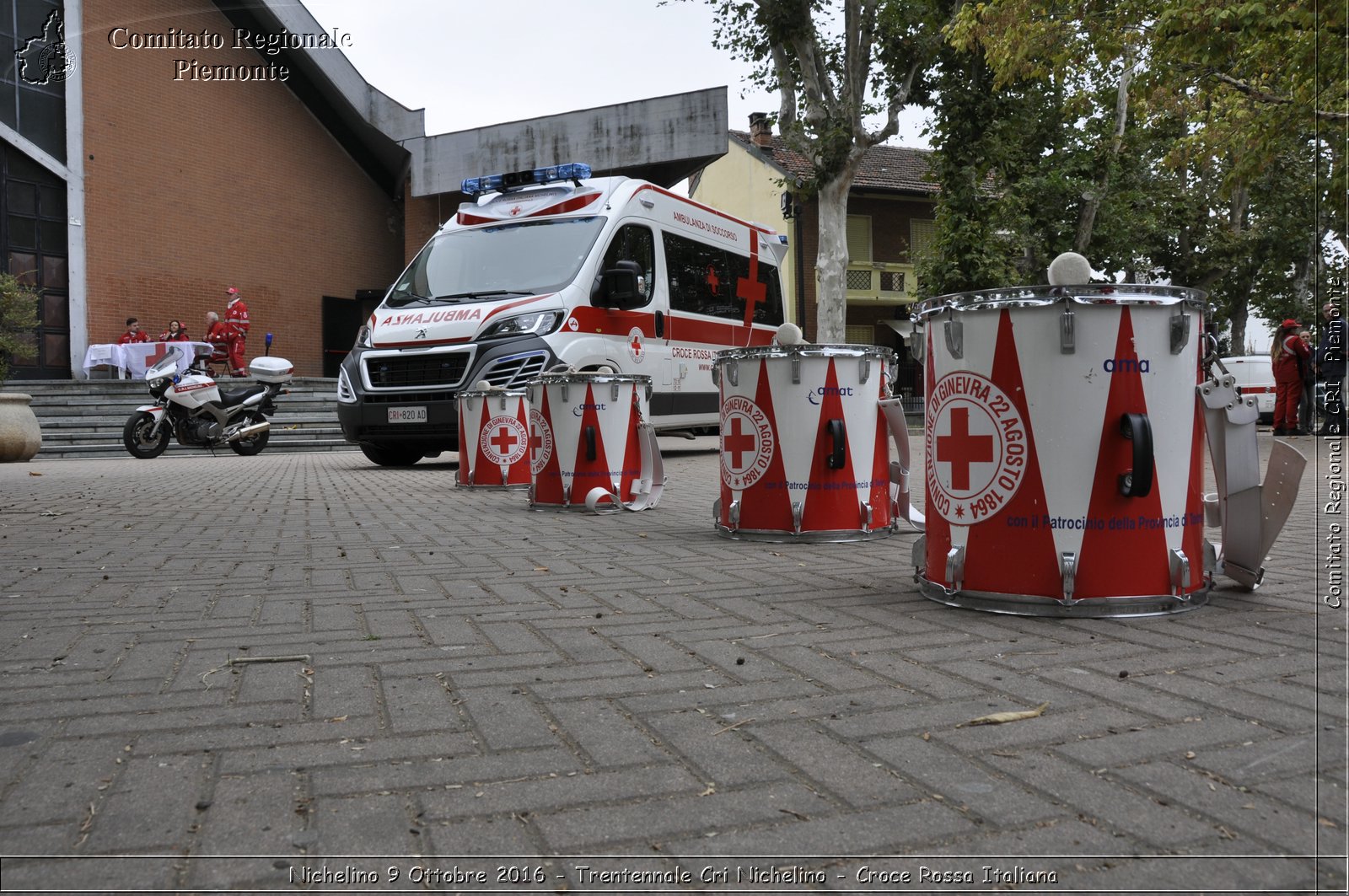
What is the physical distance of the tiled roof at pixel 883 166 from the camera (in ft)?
126

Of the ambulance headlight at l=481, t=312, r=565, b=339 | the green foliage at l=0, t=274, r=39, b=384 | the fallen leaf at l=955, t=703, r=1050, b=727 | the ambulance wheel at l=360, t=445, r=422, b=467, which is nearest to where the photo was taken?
the fallen leaf at l=955, t=703, r=1050, b=727

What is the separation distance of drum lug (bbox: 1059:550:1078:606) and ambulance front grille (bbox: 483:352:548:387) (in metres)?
8.00

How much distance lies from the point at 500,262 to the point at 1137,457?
9.81m

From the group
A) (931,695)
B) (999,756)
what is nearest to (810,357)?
(931,695)

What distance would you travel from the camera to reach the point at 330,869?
5.93ft

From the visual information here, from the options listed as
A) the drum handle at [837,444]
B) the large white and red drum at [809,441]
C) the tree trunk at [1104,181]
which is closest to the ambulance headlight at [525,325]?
the large white and red drum at [809,441]

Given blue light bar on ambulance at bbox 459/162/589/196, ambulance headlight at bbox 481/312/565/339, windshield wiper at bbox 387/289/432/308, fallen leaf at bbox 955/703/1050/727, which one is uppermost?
blue light bar on ambulance at bbox 459/162/589/196

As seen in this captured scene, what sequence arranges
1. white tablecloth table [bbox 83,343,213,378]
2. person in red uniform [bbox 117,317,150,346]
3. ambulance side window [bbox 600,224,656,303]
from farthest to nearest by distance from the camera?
person in red uniform [bbox 117,317,150,346] → white tablecloth table [bbox 83,343,213,378] → ambulance side window [bbox 600,224,656,303]

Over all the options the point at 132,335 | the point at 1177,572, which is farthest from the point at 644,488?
the point at 132,335

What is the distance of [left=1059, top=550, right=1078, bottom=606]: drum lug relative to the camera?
3.65 meters

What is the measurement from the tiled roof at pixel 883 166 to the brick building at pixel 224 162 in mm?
12275

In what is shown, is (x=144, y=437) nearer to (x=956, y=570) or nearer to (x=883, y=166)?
(x=956, y=570)

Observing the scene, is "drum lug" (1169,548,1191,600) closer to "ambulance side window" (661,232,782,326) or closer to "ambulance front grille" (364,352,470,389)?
"ambulance front grille" (364,352,470,389)

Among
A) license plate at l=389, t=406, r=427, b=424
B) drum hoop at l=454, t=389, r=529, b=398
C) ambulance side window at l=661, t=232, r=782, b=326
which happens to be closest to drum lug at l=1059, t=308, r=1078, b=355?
drum hoop at l=454, t=389, r=529, b=398
